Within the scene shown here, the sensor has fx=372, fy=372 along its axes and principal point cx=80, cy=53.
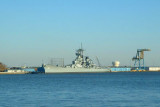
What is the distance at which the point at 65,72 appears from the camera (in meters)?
191

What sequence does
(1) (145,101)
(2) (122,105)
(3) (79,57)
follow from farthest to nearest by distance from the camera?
(3) (79,57)
(1) (145,101)
(2) (122,105)

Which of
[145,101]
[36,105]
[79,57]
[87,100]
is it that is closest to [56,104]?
A: [36,105]

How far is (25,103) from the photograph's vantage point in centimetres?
3856

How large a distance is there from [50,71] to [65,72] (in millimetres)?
8842

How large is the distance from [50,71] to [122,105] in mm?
151278

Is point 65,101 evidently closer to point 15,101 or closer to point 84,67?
point 15,101

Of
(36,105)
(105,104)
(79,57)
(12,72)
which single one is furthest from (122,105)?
(12,72)

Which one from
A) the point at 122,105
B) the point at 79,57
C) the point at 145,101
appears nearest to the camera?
the point at 122,105

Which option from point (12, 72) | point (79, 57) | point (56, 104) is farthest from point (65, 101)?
point (12, 72)

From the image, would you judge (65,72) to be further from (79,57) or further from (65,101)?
(65,101)

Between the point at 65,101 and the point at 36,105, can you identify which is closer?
the point at 36,105

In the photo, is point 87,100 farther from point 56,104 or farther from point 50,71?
point 50,71

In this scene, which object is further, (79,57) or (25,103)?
(79,57)

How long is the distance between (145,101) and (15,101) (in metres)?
14.0
